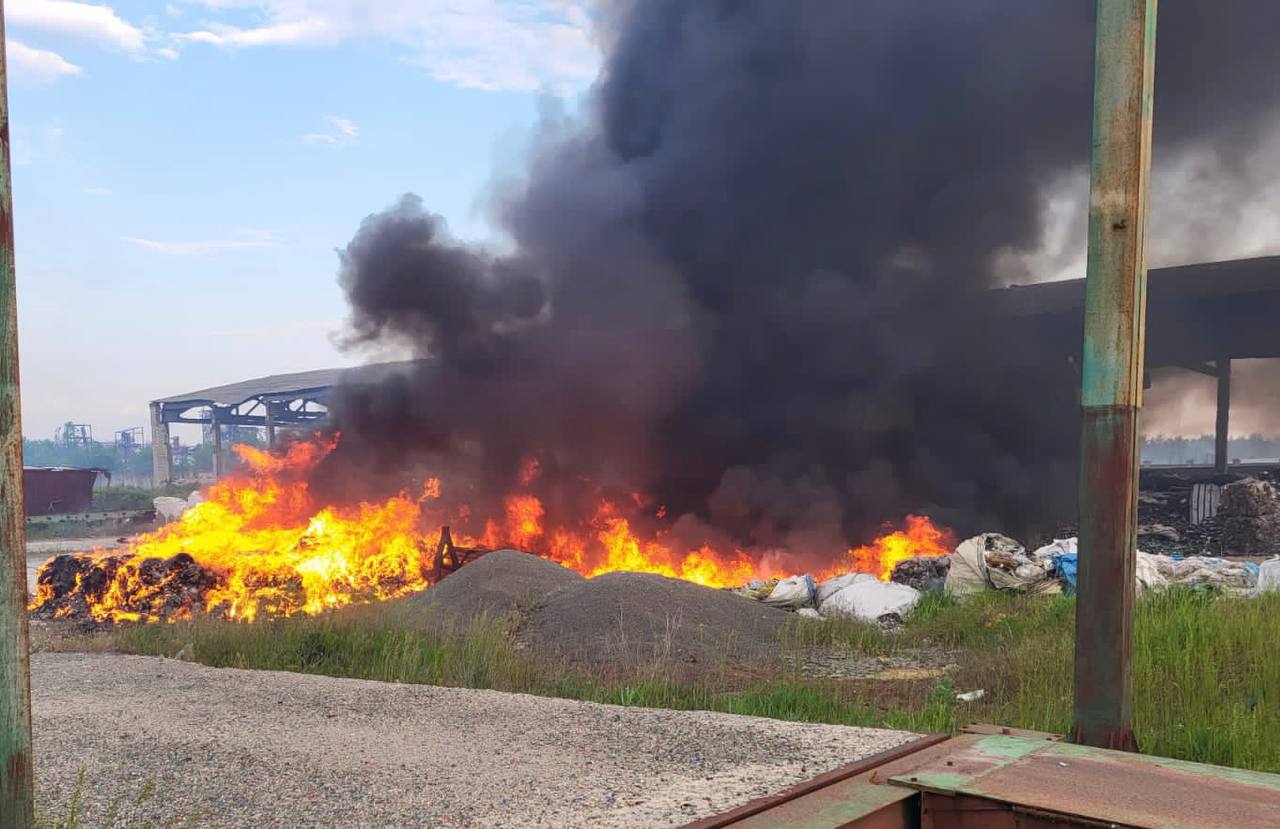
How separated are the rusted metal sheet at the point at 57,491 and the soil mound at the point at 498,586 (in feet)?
87.8

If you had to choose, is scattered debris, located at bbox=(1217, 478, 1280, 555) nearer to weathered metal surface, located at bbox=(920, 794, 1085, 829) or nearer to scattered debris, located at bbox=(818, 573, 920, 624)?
scattered debris, located at bbox=(818, 573, 920, 624)

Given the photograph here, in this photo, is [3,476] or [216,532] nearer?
[3,476]

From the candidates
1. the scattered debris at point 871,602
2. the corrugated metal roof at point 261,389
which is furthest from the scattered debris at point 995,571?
the corrugated metal roof at point 261,389

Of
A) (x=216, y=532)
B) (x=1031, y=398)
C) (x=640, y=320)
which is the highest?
(x=640, y=320)

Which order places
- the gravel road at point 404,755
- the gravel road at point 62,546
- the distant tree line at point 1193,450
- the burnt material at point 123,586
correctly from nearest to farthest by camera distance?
Answer: the gravel road at point 404,755
the burnt material at point 123,586
the gravel road at point 62,546
the distant tree line at point 1193,450

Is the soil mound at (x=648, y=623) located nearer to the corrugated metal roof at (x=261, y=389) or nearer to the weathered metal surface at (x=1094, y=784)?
the weathered metal surface at (x=1094, y=784)

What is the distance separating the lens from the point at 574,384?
20.3 meters

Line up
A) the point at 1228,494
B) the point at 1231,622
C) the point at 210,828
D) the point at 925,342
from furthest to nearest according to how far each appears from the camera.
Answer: the point at 925,342 < the point at 1228,494 < the point at 1231,622 < the point at 210,828

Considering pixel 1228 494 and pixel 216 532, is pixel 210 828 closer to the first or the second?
pixel 216 532

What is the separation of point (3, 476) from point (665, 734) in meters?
4.23

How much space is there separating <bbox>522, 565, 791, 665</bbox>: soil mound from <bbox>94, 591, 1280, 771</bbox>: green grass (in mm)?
401

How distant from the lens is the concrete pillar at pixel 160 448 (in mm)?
40531

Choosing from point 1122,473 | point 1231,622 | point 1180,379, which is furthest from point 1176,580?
point 1180,379

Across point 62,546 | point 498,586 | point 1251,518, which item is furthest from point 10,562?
point 62,546
